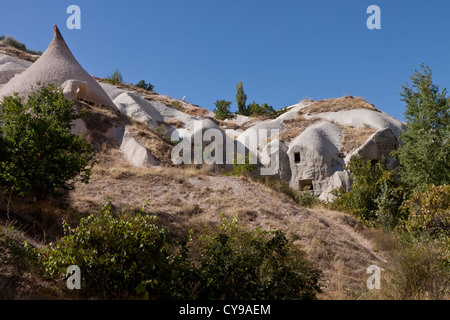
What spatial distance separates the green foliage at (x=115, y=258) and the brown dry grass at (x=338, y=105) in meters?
23.2

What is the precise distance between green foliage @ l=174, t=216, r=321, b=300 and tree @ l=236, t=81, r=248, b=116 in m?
31.5

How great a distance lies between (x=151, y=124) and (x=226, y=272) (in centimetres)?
1752

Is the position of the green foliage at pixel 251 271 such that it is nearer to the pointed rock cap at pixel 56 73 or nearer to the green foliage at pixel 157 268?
the green foliage at pixel 157 268

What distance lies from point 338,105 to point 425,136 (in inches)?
505

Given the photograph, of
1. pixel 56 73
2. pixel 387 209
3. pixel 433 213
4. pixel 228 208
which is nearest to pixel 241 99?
pixel 56 73

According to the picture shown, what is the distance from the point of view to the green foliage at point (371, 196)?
14.3 m

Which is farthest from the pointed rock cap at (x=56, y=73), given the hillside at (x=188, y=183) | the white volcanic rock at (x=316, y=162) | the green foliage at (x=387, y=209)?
the green foliage at (x=387, y=209)

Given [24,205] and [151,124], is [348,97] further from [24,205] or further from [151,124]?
[24,205]

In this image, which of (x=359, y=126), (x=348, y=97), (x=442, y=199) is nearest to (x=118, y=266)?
(x=442, y=199)

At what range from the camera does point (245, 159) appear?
758 inches

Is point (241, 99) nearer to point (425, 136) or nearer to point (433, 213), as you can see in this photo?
point (425, 136)

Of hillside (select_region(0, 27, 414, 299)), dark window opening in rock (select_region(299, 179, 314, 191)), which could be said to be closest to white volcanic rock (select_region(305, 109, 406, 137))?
hillside (select_region(0, 27, 414, 299))

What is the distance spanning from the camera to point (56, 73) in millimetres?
18766

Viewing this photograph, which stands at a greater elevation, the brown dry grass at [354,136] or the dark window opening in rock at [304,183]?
the brown dry grass at [354,136]
